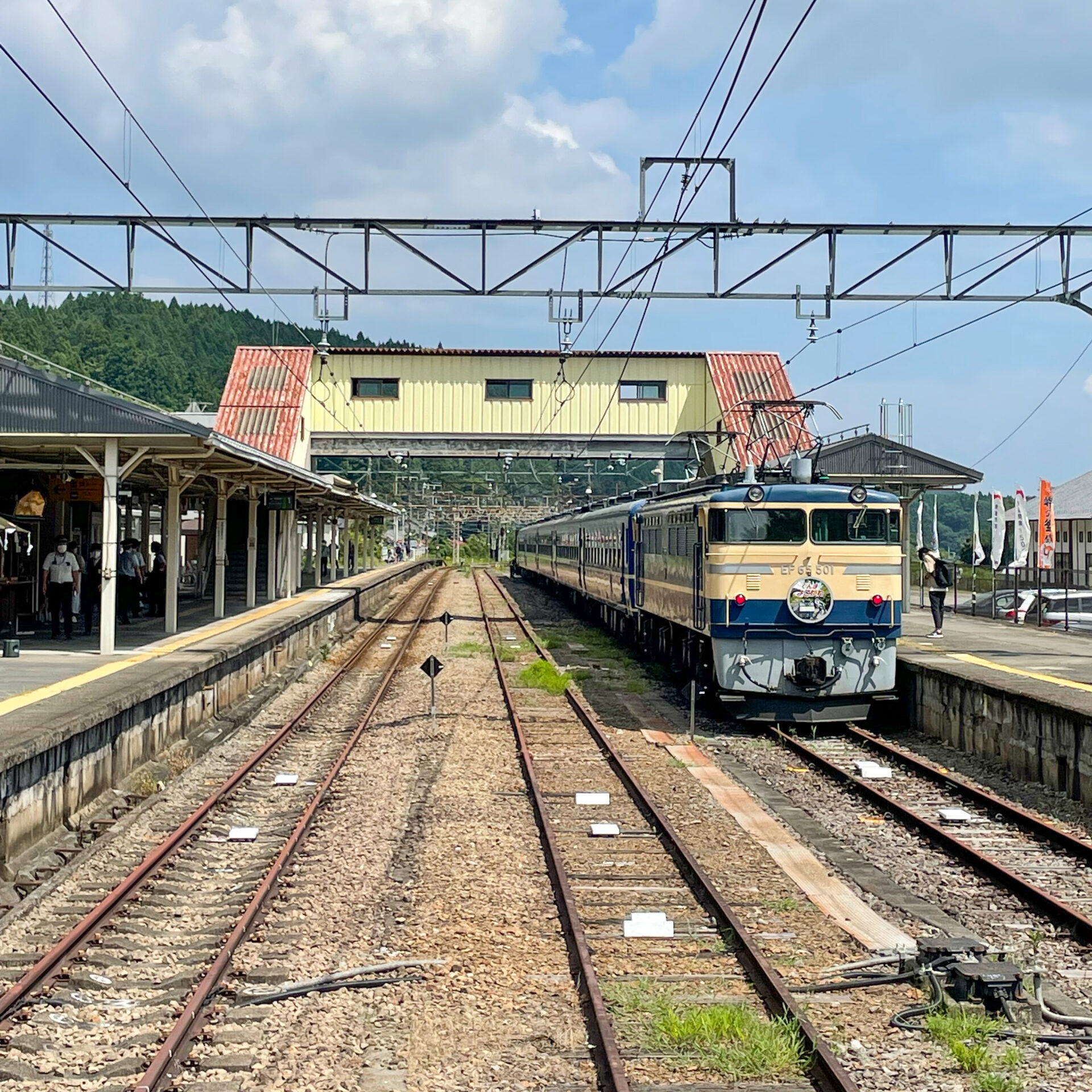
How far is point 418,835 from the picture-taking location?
32.3 feet

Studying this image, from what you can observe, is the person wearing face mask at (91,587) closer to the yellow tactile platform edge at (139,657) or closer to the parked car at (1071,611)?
the yellow tactile platform edge at (139,657)

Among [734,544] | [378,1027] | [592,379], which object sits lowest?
[378,1027]

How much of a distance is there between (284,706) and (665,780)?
7.73 m

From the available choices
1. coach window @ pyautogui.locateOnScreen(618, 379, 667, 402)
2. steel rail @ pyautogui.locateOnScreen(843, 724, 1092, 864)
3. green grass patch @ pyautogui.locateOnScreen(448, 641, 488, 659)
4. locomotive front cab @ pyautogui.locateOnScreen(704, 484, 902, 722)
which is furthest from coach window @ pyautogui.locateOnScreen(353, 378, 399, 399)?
steel rail @ pyautogui.locateOnScreen(843, 724, 1092, 864)

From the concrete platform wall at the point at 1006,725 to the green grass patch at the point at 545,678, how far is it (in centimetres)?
492

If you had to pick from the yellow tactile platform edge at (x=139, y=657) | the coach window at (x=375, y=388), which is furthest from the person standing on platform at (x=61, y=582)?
the coach window at (x=375, y=388)

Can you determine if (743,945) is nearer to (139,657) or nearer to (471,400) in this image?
(139,657)

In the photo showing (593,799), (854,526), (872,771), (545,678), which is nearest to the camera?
(593,799)

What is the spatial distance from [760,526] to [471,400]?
19920 mm

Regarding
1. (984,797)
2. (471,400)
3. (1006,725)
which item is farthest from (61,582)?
(471,400)

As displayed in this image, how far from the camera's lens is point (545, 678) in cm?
1981

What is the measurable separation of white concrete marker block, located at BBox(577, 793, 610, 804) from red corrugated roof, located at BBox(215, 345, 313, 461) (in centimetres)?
2337

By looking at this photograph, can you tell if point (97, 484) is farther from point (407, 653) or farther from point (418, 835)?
point (418, 835)

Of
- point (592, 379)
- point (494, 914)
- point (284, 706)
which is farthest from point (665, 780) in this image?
point (592, 379)
